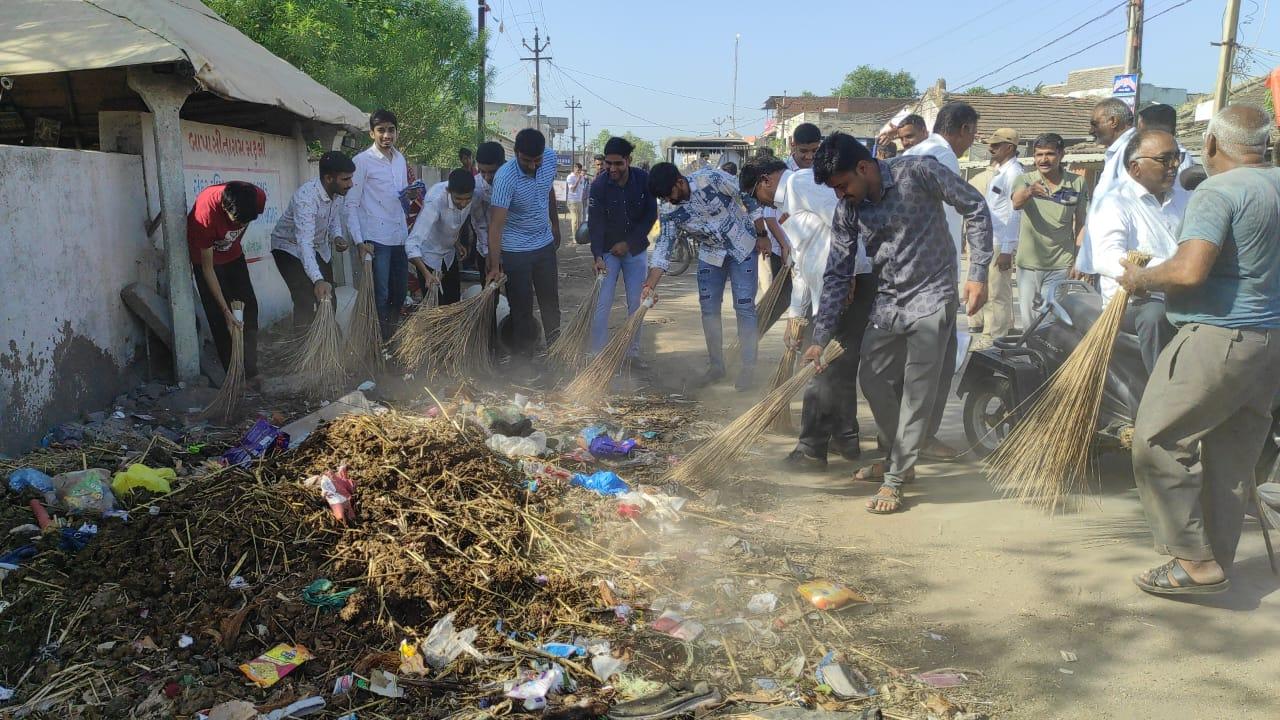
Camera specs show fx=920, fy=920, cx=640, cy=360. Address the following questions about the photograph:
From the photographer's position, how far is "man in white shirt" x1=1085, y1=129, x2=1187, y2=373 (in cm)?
429

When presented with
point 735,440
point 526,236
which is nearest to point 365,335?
point 526,236

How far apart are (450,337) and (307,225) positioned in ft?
4.25

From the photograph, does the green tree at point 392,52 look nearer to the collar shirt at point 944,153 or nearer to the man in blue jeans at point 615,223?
the man in blue jeans at point 615,223

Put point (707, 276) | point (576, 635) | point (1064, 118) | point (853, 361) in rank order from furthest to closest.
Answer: point (1064, 118)
point (707, 276)
point (853, 361)
point (576, 635)

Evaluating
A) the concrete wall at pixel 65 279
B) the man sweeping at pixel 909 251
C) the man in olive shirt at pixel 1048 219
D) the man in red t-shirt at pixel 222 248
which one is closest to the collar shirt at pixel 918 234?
the man sweeping at pixel 909 251

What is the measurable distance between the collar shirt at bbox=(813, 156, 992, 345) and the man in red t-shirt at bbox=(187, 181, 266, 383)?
369 centimetres

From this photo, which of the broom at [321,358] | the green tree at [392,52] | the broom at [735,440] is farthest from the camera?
the green tree at [392,52]

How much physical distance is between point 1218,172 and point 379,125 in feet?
19.1

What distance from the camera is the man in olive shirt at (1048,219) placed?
6.54 m

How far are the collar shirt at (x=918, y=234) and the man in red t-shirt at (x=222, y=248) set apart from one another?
145 inches

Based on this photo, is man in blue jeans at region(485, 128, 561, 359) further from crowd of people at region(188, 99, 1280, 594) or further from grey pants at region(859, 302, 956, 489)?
grey pants at region(859, 302, 956, 489)

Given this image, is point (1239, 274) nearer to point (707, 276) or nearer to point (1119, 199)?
point (1119, 199)

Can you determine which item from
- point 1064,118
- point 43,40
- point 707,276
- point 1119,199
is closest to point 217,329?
point 43,40

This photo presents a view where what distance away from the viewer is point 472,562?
3.43 metres
